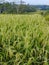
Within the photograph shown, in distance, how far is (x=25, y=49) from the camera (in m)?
2.37

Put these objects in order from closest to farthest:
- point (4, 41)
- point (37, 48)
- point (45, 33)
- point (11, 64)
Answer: point (11, 64), point (37, 48), point (4, 41), point (45, 33)

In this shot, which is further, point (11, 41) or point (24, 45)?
point (11, 41)

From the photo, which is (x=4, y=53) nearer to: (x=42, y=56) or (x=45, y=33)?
(x=42, y=56)

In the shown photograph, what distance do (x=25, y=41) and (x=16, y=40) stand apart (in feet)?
0.54

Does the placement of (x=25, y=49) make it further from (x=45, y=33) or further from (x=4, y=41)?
(x=45, y=33)

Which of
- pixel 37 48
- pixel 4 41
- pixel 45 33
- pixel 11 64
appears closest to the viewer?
pixel 11 64

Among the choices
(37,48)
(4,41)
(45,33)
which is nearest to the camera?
(37,48)

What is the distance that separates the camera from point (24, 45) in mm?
2410

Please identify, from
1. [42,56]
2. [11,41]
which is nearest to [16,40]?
[11,41]

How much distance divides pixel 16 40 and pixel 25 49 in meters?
0.26

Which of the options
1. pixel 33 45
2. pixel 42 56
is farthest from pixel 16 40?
pixel 42 56

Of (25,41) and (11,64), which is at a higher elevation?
(25,41)

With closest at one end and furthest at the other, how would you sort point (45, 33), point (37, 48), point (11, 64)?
point (11, 64), point (37, 48), point (45, 33)

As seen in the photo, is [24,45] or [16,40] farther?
[16,40]
